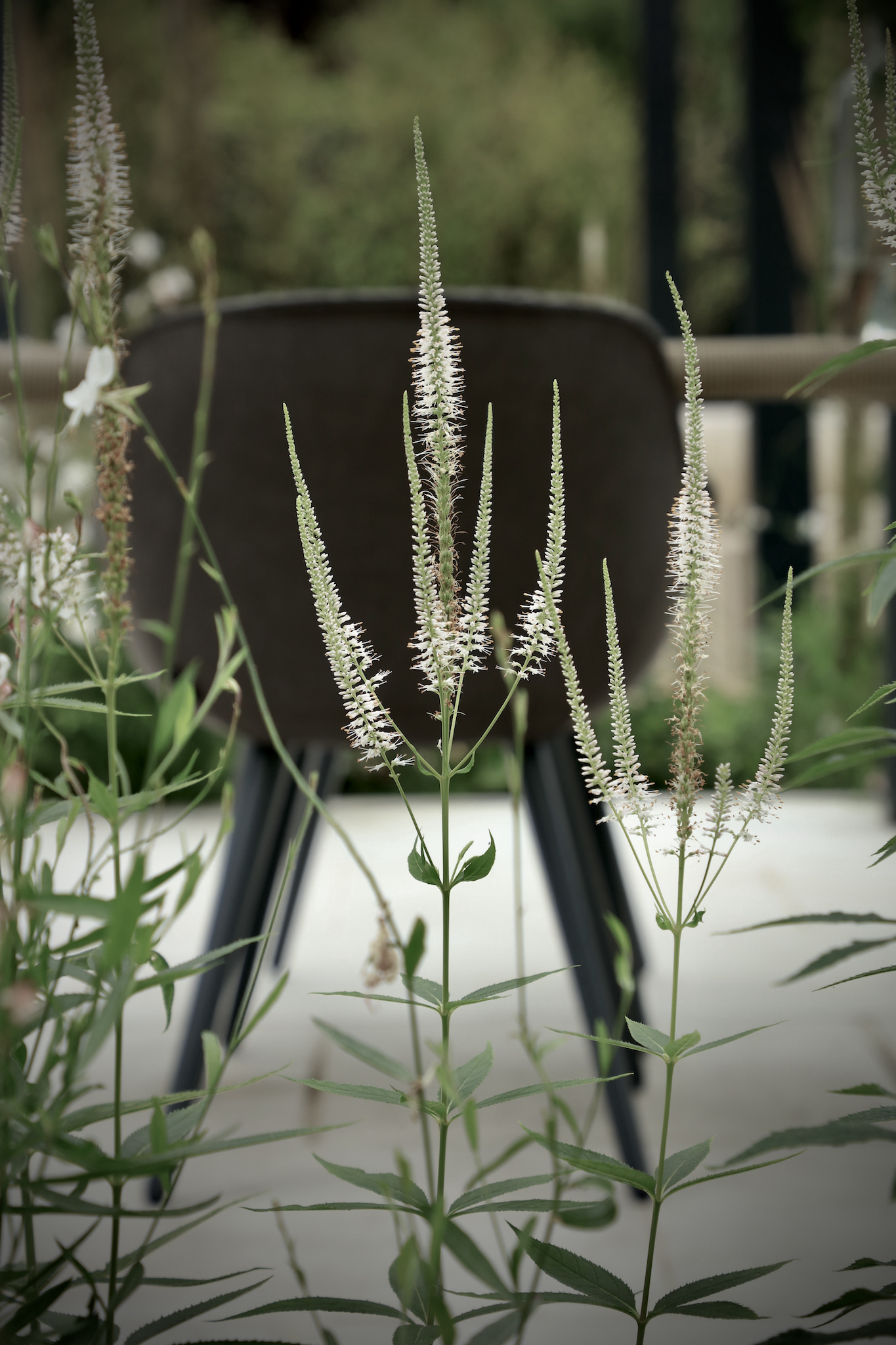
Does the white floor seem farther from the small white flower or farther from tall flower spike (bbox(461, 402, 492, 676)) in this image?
the small white flower

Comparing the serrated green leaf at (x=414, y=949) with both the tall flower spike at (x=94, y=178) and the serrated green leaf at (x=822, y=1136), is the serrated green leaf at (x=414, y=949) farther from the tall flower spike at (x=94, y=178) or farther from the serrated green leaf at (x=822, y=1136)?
the tall flower spike at (x=94, y=178)

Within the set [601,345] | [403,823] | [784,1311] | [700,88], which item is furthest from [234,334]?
[700,88]

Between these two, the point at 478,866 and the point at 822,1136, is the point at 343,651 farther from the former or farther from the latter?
the point at 822,1136

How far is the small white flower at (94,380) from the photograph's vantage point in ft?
1.09

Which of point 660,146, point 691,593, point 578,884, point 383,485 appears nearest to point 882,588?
point 691,593

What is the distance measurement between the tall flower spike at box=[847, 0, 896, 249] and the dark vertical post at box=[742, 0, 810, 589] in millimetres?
3871

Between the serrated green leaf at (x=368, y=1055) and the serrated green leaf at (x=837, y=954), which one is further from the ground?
the serrated green leaf at (x=837, y=954)

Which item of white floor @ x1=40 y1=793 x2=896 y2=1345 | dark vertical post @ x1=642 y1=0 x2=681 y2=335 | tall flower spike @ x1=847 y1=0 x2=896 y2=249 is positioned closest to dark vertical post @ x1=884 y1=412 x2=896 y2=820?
white floor @ x1=40 y1=793 x2=896 y2=1345

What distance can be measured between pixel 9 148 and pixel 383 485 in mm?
684

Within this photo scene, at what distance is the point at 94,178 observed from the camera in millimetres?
355

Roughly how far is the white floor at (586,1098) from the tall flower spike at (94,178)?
0.28m

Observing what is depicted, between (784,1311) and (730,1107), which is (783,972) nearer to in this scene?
(730,1107)

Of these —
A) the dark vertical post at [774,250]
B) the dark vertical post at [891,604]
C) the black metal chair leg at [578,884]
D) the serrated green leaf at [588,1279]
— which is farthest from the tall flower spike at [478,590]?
the dark vertical post at [774,250]

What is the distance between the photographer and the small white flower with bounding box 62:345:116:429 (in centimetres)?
33
